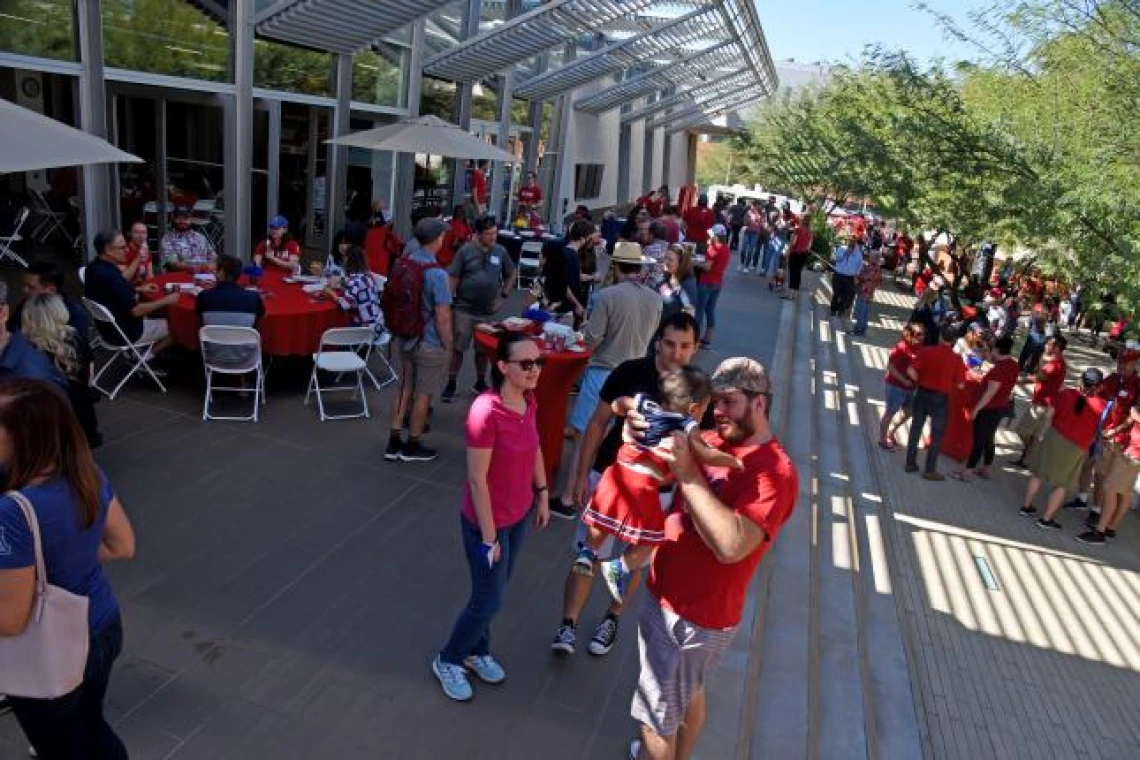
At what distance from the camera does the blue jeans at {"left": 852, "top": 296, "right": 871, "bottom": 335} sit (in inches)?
601

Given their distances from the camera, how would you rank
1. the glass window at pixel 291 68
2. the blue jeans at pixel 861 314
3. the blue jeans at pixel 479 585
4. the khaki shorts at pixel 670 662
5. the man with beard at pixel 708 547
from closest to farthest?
1. the man with beard at pixel 708 547
2. the khaki shorts at pixel 670 662
3. the blue jeans at pixel 479 585
4. the glass window at pixel 291 68
5. the blue jeans at pixel 861 314

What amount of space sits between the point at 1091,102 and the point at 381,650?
965 cm

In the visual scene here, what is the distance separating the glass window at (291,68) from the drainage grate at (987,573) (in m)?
9.67

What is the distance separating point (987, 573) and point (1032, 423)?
3.57 m

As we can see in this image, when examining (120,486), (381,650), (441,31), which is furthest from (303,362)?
(441,31)

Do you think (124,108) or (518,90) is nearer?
(124,108)

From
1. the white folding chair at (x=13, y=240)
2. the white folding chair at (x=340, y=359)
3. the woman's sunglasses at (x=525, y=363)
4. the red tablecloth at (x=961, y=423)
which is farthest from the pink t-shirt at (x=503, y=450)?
the white folding chair at (x=13, y=240)

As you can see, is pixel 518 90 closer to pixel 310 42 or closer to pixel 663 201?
pixel 663 201

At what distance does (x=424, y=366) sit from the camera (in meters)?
5.82

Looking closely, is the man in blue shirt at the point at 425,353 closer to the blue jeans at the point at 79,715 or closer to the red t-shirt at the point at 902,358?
the blue jeans at the point at 79,715

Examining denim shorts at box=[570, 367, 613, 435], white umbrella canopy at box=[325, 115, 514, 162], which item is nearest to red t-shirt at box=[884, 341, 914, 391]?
denim shorts at box=[570, 367, 613, 435]

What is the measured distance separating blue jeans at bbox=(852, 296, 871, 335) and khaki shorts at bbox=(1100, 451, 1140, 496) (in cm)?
741

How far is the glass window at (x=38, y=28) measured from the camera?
292 inches

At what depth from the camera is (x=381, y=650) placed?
3.92 metres
